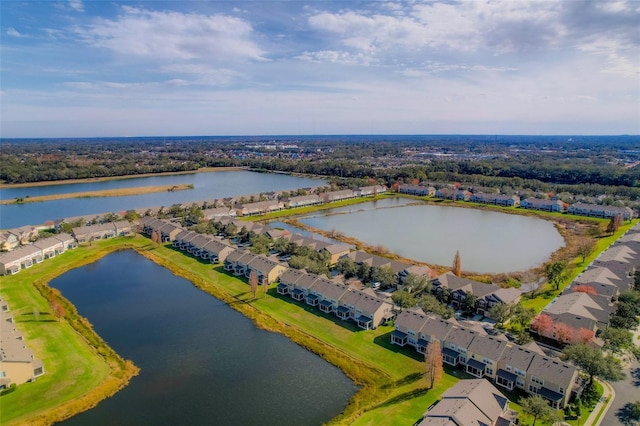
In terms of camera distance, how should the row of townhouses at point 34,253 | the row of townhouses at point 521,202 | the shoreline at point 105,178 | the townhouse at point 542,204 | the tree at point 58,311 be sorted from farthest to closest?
1. the shoreline at point 105,178
2. the townhouse at point 542,204
3. the row of townhouses at point 521,202
4. the row of townhouses at point 34,253
5. the tree at point 58,311

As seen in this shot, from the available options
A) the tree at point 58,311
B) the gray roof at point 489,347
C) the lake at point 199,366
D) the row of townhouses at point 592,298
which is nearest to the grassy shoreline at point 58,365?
the tree at point 58,311

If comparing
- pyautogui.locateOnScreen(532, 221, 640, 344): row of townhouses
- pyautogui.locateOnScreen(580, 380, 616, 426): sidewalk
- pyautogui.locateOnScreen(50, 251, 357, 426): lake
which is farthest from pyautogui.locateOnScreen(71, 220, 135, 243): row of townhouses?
pyautogui.locateOnScreen(580, 380, 616, 426): sidewalk

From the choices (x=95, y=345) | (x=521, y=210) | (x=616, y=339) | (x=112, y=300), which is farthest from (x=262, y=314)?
(x=521, y=210)

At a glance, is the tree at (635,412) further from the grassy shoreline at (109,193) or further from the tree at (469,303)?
the grassy shoreline at (109,193)

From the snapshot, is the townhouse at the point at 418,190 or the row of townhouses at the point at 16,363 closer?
the row of townhouses at the point at 16,363

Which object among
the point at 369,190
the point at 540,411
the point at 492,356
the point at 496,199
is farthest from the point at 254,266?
the point at 496,199

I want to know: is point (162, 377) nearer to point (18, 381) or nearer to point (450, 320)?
point (18, 381)
